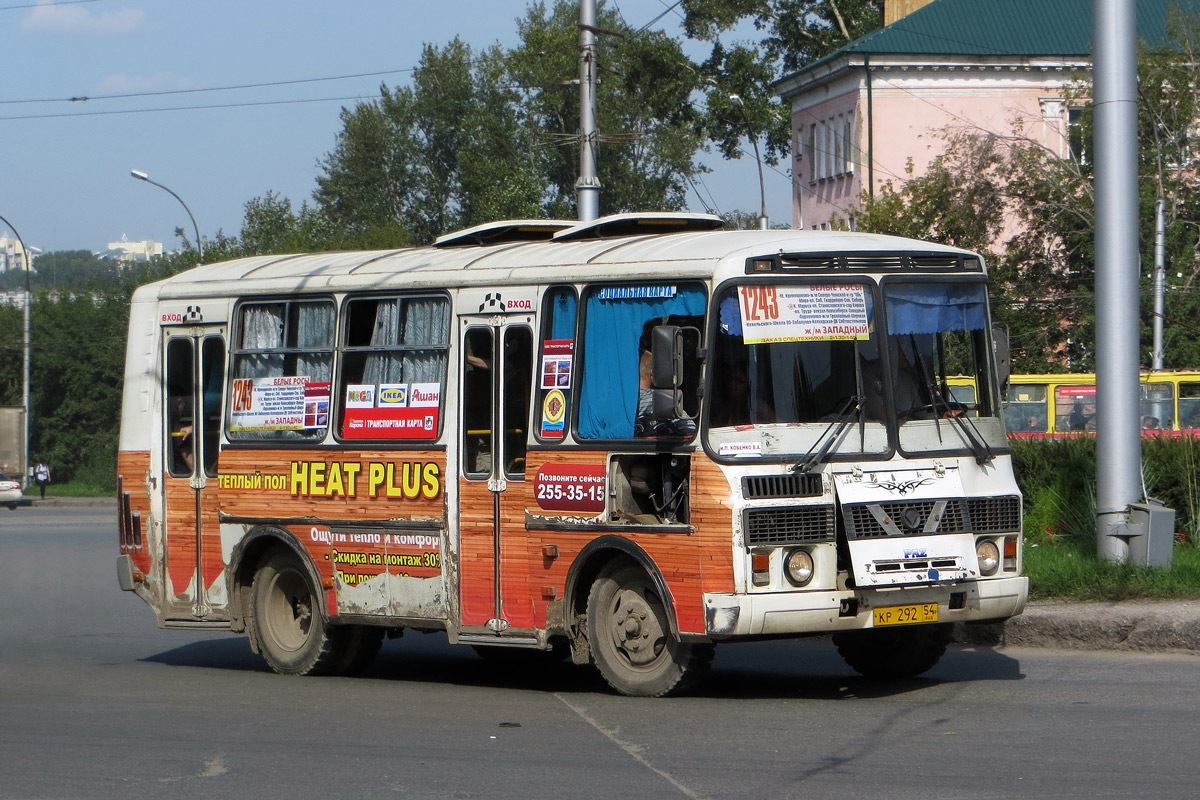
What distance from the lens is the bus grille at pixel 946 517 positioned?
9719mm

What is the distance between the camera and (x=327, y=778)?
7.93 metres

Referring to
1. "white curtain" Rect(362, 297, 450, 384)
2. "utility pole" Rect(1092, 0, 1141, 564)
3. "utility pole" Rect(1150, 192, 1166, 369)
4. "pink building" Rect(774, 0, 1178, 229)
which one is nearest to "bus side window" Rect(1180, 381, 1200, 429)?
"utility pole" Rect(1150, 192, 1166, 369)

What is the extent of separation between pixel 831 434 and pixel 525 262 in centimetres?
246

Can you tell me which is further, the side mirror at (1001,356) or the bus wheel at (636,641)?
the side mirror at (1001,356)

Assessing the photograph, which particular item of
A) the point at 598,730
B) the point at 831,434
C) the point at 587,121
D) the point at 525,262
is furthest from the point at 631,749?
the point at 587,121

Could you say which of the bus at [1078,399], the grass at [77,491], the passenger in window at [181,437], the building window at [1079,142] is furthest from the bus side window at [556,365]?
the grass at [77,491]

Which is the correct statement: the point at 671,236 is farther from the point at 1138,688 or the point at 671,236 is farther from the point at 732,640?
A: the point at 1138,688

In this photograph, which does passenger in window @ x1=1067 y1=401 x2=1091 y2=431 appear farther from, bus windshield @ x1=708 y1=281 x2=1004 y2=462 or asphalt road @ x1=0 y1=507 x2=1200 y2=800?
bus windshield @ x1=708 y1=281 x2=1004 y2=462

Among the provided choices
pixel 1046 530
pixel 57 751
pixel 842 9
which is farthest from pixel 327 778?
pixel 842 9

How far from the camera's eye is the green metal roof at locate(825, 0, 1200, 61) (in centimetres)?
5631

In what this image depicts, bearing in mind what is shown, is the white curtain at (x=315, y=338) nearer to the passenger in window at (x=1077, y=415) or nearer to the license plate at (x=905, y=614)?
the license plate at (x=905, y=614)

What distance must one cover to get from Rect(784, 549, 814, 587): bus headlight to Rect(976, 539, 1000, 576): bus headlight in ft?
3.75

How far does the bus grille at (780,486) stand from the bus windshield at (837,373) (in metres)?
0.13

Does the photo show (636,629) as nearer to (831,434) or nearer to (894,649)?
(831,434)
